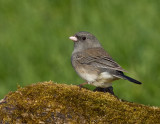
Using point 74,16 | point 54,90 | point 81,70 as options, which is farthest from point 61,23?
point 54,90

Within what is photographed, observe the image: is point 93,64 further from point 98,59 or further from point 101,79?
point 101,79

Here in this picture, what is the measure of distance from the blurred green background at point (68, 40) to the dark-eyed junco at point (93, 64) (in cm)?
99

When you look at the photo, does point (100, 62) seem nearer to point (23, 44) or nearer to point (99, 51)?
point (99, 51)

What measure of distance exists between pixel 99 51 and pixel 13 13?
3.20m

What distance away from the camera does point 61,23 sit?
841 centimetres

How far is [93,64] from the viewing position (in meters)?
5.80

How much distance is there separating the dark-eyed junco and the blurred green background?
0.99m

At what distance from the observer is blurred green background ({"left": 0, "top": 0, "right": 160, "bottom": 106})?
7.15 meters

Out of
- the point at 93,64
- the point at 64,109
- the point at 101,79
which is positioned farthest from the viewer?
the point at 93,64

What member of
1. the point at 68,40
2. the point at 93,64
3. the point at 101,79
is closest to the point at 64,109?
the point at 101,79

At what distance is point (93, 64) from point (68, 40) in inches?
88.8

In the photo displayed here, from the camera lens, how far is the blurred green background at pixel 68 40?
23.5 feet

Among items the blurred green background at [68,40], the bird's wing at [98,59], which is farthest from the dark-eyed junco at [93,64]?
the blurred green background at [68,40]

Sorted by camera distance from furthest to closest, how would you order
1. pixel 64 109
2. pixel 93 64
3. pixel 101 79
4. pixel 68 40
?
pixel 68 40
pixel 93 64
pixel 101 79
pixel 64 109
